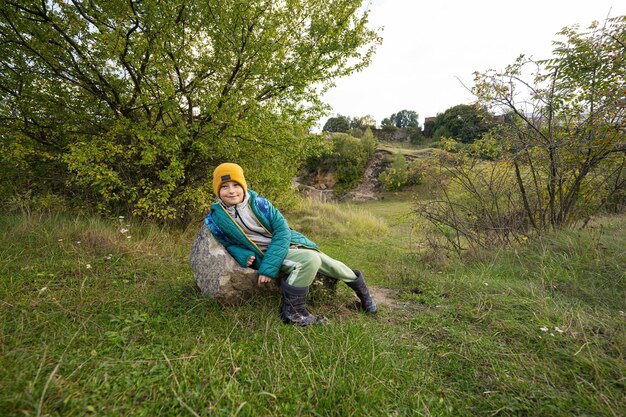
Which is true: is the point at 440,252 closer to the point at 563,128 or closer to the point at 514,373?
the point at 563,128

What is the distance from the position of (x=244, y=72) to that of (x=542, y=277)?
18.4 feet

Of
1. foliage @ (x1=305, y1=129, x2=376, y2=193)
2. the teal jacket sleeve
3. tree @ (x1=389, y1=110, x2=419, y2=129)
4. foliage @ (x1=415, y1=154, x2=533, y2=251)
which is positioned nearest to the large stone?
the teal jacket sleeve

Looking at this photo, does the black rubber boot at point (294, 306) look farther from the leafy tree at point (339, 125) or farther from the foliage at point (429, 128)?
the leafy tree at point (339, 125)

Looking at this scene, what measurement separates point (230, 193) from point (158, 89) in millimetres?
2941

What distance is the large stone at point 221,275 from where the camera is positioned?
8.34 ft

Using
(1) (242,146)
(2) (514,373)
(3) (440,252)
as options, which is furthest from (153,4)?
(3) (440,252)

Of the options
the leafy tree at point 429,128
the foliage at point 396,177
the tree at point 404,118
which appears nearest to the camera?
the foliage at point 396,177

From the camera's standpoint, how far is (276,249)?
8.53 ft

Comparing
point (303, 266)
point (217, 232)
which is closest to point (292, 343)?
point (303, 266)

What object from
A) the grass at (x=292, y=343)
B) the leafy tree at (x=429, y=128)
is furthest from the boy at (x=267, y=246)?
the leafy tree at (x=429, y=128)

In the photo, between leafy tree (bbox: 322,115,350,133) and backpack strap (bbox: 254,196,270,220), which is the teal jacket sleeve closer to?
backpack strap (bbox: 254,196,270,220)

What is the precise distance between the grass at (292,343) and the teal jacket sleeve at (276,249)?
40cm

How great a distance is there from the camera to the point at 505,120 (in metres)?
4.78

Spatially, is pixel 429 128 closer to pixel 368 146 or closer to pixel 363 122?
pixel 363 122
